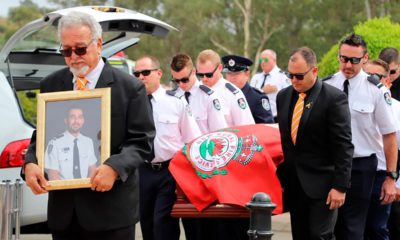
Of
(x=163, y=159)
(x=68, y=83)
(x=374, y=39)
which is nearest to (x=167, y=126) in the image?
(x=163, y=159)

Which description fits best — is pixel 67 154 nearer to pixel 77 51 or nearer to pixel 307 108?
pixel 77 51

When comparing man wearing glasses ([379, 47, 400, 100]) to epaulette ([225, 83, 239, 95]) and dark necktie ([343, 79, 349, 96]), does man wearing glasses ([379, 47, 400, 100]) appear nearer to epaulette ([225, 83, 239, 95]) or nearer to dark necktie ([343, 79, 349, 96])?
epaulette ([225, 83, 239, 95])

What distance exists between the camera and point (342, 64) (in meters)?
7.38

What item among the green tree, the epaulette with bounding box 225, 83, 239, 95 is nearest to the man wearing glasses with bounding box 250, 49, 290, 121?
the green tree

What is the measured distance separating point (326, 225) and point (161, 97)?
227 cm

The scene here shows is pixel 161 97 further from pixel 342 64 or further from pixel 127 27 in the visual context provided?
pixel 342 64

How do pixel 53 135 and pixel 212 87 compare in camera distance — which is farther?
pixel 212 87

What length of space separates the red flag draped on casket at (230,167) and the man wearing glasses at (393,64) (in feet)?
6.98

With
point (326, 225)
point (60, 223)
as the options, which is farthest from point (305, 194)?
point (60, 223)

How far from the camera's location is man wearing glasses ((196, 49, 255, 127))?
881 centimetres

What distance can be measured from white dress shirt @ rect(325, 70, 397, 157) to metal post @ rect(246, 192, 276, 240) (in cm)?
175

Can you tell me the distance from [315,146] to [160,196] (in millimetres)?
1937

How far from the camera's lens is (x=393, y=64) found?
944cm

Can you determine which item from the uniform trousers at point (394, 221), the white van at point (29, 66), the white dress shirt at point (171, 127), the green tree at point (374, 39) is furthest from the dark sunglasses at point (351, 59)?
the green tree at point (374, 39)
